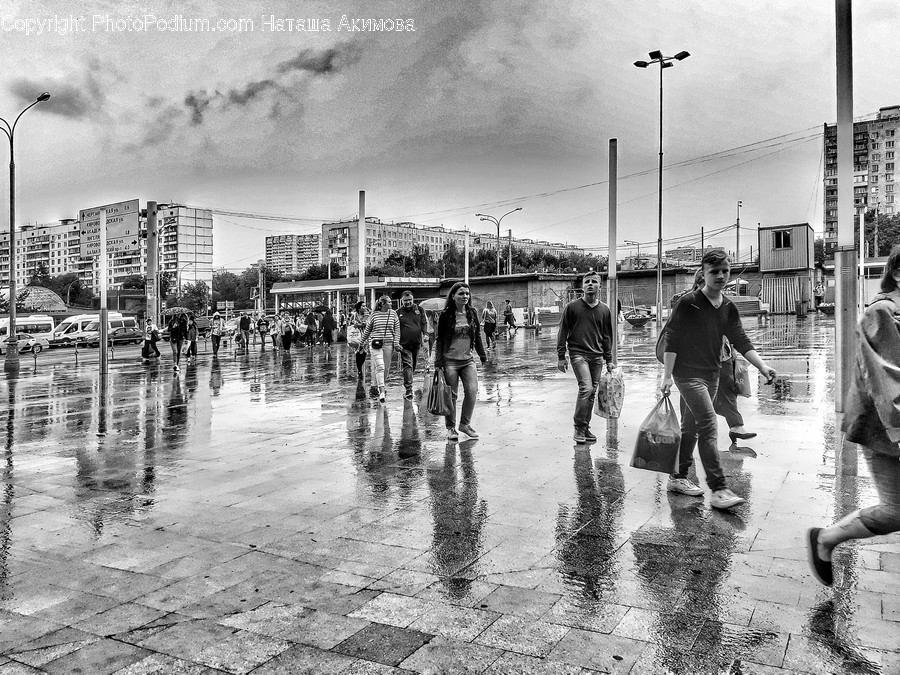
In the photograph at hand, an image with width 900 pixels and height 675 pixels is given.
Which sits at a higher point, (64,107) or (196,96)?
(196,96)

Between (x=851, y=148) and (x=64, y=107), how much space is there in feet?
109

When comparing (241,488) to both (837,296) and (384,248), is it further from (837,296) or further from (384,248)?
(384,248)

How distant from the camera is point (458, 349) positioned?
26.7 ft

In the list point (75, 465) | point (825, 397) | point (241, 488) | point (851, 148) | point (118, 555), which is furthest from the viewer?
point (825, 397)

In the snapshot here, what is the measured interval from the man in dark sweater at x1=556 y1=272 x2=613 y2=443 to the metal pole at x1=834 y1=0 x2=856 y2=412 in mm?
3036

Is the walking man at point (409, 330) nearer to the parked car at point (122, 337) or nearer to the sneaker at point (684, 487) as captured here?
the sneaker at point (684, 487)

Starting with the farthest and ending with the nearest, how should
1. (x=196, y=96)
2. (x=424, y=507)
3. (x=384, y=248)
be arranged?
(x=384, y=248) → (x=196, y=96) → (x=424, y=507)

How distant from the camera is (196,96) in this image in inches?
1597

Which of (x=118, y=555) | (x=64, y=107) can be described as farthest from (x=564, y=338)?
(x=64, y=107)

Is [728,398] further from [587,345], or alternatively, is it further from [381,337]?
[381,337]

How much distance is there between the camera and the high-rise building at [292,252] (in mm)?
158625

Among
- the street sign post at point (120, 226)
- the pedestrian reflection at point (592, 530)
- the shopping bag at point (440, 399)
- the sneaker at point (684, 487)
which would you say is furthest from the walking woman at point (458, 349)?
the street sign post at point (120, 226)

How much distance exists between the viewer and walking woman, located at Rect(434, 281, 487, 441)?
26.7 ft

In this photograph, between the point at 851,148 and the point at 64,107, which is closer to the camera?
the point at 851,148
